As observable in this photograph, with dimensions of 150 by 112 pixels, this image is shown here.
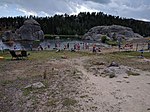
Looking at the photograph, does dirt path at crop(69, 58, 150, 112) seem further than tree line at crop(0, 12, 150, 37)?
No

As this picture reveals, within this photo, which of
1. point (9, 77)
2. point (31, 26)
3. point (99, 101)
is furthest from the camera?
point (31, 26)

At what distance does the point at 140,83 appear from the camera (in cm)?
1519

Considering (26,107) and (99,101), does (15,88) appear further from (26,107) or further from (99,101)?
(99,101)

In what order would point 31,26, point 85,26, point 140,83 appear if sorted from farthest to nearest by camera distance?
point 85,26 < point 31,26 < point 140,83

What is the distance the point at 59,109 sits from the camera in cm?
1071

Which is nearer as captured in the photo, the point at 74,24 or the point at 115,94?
the point at 115,94

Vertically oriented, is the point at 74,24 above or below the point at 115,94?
above

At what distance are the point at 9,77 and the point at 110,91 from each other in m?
8.43

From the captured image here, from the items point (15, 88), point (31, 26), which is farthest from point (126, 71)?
point (31, 26)

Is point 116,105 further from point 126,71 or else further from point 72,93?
point 126,71

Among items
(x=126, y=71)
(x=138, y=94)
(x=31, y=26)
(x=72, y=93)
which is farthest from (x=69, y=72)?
(x=31, y=26)

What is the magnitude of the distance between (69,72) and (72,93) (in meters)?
6.28

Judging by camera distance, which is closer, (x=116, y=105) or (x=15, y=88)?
(x=116, y=105)

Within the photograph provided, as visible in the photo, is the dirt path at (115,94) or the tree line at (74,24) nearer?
the dirt path at (115,94)
